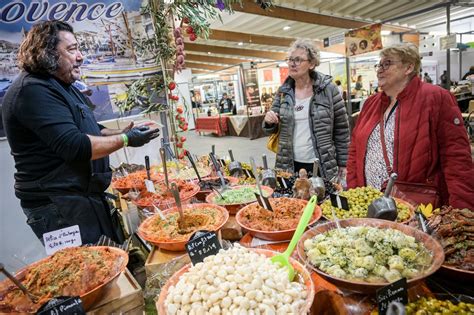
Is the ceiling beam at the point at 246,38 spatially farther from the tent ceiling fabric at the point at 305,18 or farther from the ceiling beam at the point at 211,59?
the ceiling beam at the point at 211,59

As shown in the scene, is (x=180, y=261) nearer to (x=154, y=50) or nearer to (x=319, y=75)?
(x=319, y=75)

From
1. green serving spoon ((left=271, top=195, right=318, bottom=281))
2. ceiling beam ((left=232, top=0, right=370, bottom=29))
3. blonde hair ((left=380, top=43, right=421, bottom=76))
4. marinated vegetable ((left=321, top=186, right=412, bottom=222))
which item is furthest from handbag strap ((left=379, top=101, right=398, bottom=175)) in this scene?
ceiling beam ((left=232, top=0, right=370, bottom=29))

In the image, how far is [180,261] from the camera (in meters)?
1.32

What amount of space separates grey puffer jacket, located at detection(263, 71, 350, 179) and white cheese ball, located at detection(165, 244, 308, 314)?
1956 millimetres

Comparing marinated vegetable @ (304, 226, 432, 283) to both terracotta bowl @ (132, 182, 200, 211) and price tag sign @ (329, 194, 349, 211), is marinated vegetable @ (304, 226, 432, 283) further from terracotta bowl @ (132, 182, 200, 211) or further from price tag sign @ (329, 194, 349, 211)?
terracotta bowl @ (132, 182, 200, 211)

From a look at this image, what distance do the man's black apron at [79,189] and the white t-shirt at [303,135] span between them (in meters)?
1.74

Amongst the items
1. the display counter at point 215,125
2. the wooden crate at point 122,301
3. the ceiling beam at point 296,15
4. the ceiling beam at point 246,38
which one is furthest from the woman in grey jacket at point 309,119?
the display counter at point 215,125

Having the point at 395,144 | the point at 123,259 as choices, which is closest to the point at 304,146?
the point at 395,144

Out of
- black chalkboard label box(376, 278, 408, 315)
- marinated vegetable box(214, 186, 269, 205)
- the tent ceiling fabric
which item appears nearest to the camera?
black chalkboard label box(376, 278, 408, 315)

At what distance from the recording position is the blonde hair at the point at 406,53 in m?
2.16

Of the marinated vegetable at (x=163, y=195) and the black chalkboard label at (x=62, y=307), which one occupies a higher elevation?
the black chalkboard label at (x=62, y=307)

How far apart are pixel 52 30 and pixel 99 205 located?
1087 mm

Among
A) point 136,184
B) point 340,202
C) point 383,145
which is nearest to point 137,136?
point 136,184

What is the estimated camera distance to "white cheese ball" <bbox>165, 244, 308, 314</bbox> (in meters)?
0.90
